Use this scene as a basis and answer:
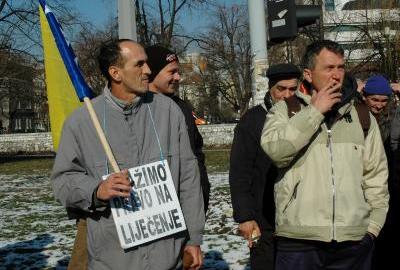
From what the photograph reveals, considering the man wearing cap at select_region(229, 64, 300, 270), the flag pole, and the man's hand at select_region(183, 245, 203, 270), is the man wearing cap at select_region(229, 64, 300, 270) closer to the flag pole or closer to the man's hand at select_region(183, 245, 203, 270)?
the man's hand at select_region(183, 245, 203, 270)

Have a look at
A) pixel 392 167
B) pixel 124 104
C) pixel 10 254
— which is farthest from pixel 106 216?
pixel 10 254

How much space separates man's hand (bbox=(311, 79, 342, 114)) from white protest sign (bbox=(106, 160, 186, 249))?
841 millimetres

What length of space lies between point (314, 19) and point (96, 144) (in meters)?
4.69

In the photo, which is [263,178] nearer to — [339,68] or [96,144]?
[339,68]

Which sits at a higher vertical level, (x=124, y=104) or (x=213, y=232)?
(x=124, y=104)

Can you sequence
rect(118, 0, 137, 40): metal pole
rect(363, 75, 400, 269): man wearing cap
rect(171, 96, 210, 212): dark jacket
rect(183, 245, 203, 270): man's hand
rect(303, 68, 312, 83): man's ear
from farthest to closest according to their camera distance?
rect(118, 0, 137, 40): metal pole < rect(363, 75, 400, 269): man wearing cap < rect(171, 96, 210, 212): dark jacket < rect(303, 68, 312, 83): man's ear < rect(183, 245, 203, 270): man's hand

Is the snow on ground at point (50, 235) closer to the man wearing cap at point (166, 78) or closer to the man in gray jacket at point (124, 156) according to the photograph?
the man wearing cap at point (166, 78)

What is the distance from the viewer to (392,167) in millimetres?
4879

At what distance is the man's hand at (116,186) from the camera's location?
9.64ft

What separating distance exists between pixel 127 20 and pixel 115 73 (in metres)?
3.71

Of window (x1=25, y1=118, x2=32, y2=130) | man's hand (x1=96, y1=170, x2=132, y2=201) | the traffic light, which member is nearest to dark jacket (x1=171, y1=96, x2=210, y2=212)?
man's hand (x1=96, y1=170, x2=132, y2=201)

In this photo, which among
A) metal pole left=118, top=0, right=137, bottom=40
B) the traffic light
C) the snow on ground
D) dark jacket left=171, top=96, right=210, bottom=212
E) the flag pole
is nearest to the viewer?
the flag pole

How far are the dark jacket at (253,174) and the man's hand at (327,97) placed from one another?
3.58ft

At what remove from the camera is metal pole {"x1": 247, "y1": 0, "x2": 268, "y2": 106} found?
7.07m
